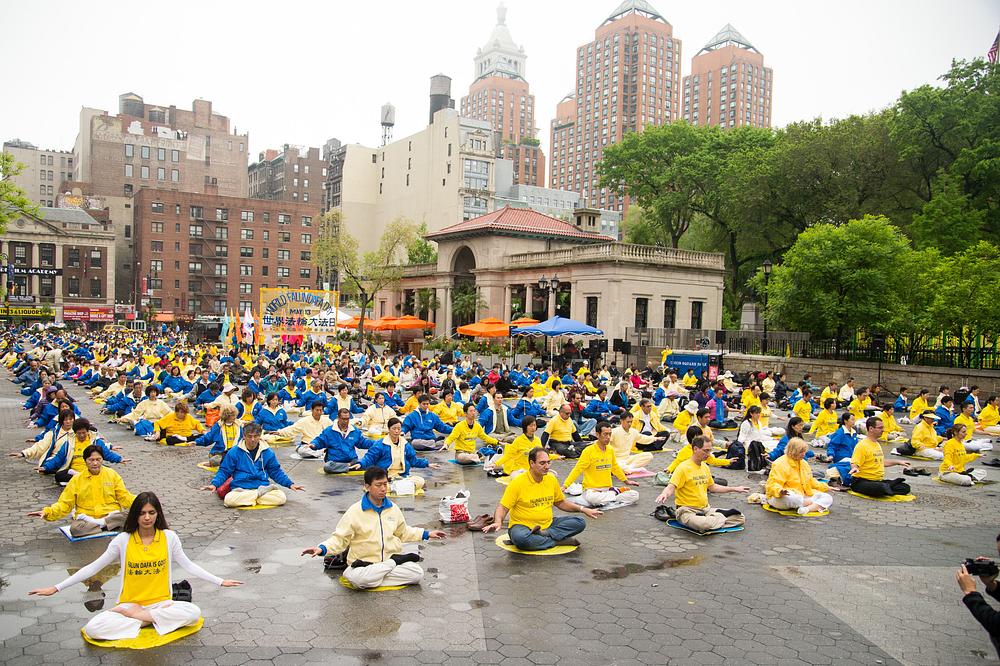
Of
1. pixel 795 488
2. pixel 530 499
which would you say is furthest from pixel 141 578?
pixel 795 488

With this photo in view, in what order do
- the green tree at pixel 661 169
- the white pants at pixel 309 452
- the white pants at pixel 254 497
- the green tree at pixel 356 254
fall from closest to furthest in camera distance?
the white pants at pixel 254 497 < the white pants at pixel 309 452 < the green tree at pixel 661 169 < the green tree at pixel 356 254

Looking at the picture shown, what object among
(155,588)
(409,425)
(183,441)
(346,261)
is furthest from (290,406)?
(346,261)

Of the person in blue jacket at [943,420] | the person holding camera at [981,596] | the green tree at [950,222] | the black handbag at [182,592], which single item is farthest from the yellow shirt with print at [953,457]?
the green tree at [950,222]

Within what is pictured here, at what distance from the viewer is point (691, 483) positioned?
10.1m

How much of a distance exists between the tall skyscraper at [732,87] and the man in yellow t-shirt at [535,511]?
14901 centimetres

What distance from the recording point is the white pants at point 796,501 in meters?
10.9

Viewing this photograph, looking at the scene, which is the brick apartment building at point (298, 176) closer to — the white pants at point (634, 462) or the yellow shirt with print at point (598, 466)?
the white pants at point (634, 462)

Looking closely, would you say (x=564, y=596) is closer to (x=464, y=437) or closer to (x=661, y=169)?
(x=464, y=437)

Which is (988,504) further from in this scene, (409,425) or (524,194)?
(524,194)

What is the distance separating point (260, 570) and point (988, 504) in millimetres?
11324

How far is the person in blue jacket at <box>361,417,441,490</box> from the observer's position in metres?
11.6

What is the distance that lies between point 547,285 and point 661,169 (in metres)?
23.6

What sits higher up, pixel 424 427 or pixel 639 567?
pixel 424 427

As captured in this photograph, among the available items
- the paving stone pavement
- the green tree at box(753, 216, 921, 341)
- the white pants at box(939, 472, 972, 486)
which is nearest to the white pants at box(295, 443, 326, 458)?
the paving stone pavement
